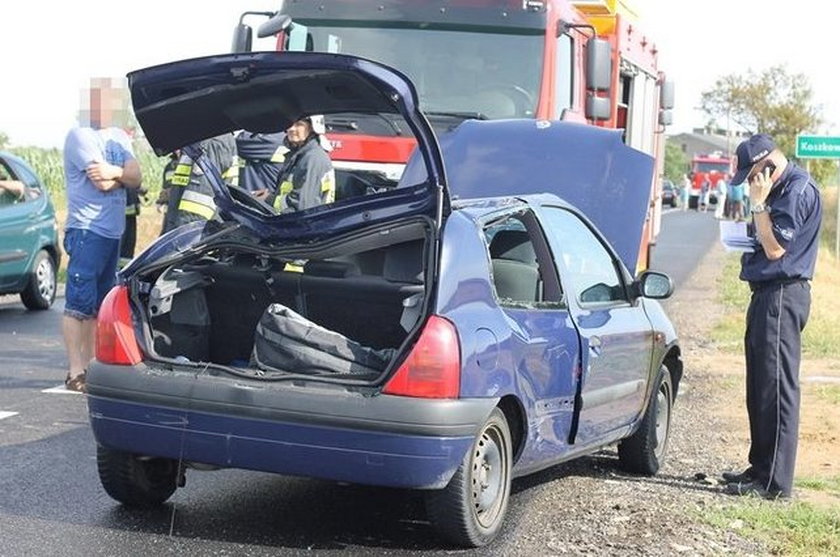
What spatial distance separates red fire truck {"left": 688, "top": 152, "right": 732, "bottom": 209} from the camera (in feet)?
226

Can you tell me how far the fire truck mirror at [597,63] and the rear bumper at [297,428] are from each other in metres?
6.05

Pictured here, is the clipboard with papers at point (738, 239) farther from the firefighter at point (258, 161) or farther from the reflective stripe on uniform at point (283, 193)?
the firefighter at point (258, 161)

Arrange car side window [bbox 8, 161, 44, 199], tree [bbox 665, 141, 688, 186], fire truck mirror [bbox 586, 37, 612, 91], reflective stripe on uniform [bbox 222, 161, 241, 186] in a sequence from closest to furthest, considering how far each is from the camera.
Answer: reflective stripe on uniform [bbox 222, 161, 241, 186]
fire truck mirror [bbox 586, 37, 612, 91]
car side window [bbox 8, 161, 44, 199]
tree [bbox 665, 141, 688, 186]

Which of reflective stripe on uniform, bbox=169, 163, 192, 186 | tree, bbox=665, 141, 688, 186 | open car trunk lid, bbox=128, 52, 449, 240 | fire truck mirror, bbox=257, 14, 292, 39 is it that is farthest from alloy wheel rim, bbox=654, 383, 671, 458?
tree, bbox=665, 141, 688, 186

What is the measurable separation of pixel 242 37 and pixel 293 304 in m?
5.20

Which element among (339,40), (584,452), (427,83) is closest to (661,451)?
(584,452)

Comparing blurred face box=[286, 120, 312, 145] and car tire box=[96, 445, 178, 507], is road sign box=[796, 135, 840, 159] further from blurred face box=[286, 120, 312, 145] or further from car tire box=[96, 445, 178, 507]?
car tire box=[96, 445, 178, 507]

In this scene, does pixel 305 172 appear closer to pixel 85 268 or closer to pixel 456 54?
pixel 85 268

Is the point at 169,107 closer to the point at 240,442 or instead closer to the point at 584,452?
the point at 240,442

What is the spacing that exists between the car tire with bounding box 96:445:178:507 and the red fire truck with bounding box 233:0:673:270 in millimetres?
4369

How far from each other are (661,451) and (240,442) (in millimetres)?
3168

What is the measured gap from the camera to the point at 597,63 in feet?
36.6

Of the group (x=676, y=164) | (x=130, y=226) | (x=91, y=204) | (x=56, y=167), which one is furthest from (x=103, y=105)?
(x=676, y=164)

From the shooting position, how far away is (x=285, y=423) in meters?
5.46
